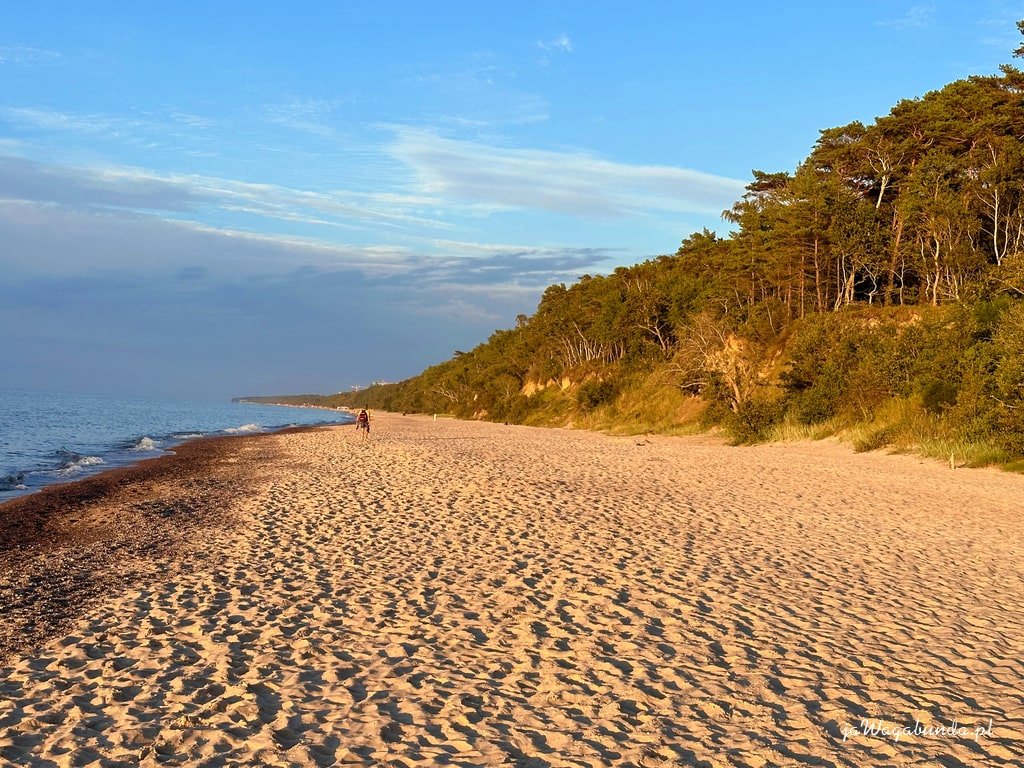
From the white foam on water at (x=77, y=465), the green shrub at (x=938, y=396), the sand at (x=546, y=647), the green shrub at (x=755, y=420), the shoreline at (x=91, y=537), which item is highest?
the green shrub at (x=938, y=396)

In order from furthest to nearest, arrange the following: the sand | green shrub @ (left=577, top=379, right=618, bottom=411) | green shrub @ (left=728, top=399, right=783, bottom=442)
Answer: green shrub @ (left=577, top=379, right=618, bottom=411) < green shrub @ (left=728, top=399, right=783, bottom=442) < the sand

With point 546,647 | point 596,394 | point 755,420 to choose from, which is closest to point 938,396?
point 755,420

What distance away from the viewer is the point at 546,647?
744 cm

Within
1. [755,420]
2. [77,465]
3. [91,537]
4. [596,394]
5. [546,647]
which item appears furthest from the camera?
[596,394]

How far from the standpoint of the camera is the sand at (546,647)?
5379mm

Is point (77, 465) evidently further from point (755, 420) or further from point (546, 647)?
point (755, 420)

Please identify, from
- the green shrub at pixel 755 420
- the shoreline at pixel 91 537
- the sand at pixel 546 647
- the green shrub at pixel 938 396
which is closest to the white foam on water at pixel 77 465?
the shoreline at pixel 91 537

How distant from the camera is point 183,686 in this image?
252 inches

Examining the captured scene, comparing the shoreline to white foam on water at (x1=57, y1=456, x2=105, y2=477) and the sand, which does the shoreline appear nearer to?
the sand

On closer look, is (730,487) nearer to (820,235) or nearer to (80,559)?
(80,559)

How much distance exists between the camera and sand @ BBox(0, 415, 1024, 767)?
5.38 metres

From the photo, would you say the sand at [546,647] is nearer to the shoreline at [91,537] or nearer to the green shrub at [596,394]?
the shoreline at [91,537]

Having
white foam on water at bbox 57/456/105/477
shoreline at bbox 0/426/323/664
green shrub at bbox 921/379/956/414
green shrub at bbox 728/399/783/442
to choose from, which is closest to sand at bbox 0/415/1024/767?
shoreline at bbox 0/426/323/664

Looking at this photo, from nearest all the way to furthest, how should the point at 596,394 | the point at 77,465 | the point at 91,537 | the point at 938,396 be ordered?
1. the point at 91,537
2. the point at 938,396
3. the point at 77,465
4. the point at 596,394
